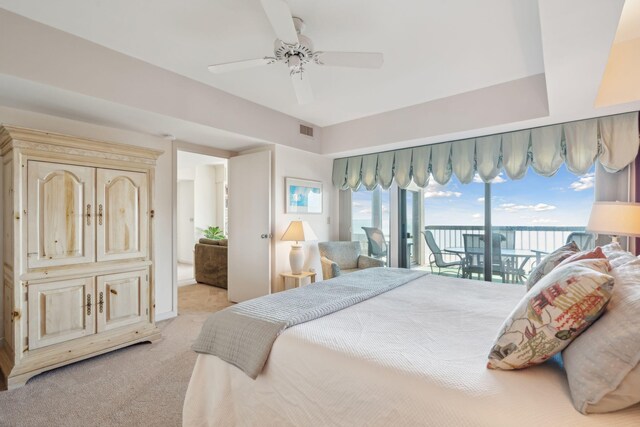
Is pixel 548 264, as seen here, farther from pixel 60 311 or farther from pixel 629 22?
pixel 60 311

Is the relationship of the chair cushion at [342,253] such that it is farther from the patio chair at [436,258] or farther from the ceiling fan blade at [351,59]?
the ceiling fan blade at [351,59]

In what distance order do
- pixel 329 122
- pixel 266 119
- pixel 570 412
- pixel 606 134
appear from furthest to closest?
pixel 329 122 → pixel 266 119 → pixel 606 134 → pixel 570 412

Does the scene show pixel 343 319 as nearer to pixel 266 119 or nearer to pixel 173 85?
pixel 173 85

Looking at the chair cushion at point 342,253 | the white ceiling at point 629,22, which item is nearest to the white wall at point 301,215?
the chair cushion at point 342,253

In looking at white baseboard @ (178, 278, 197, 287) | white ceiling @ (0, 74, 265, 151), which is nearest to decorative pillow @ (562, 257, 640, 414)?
white ceiling @ (0, 74, 265, 151)

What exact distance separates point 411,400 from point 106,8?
2.80 m

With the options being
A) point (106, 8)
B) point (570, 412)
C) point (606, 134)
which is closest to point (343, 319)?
point (570, 412)

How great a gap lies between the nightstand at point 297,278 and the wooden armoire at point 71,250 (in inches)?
63.7

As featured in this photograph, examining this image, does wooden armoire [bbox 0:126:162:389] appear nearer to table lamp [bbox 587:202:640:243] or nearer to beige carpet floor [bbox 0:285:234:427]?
beige carpet floor [bbox 0:285:234:427]

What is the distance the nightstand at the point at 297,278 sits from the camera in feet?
13.0

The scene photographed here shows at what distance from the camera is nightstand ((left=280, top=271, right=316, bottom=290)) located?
3.95 metres

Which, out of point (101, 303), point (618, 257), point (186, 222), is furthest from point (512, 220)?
point (186, 222)

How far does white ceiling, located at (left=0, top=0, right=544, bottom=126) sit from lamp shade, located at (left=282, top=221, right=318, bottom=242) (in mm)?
1664

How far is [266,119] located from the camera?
3834 mm
